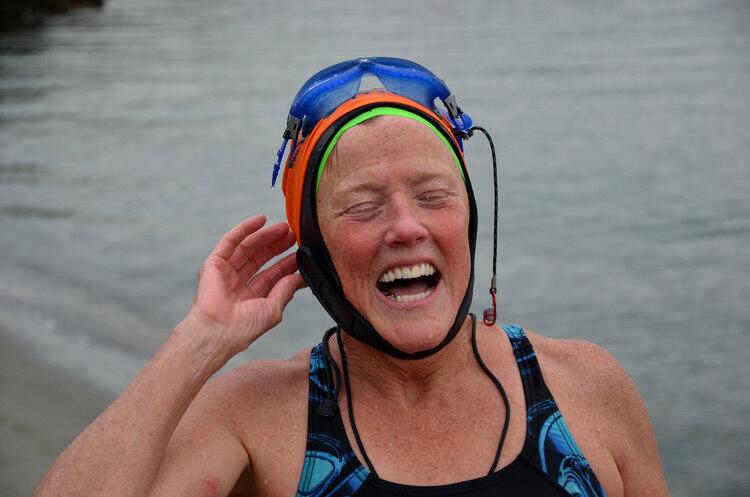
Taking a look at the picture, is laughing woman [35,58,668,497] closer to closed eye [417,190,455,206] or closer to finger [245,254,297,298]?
closed eye [417,190,455,206]

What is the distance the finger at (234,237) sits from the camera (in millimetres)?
3176

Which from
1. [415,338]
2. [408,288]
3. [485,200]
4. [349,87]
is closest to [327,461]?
[415,338]

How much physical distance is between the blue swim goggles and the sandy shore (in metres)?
2.34

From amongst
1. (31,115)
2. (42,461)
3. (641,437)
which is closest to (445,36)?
(31,115)

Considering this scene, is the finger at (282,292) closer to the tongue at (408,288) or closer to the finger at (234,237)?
the finger at (234,237)

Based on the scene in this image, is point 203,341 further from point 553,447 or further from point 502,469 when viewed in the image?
point 553,447

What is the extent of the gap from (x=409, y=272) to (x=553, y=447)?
25.2 inches

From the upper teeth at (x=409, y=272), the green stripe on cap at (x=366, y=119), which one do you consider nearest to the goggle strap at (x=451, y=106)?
the green stripe on cap at (x=366, y=119)

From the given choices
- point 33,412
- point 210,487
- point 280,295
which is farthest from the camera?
point 33,412

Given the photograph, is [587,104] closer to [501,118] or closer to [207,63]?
[501,118]

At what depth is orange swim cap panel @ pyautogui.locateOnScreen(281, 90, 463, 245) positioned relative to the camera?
2.91m

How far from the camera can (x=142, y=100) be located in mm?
13875

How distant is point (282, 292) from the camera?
3184 mm

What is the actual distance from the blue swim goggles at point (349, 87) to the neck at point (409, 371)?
69 centimetres
